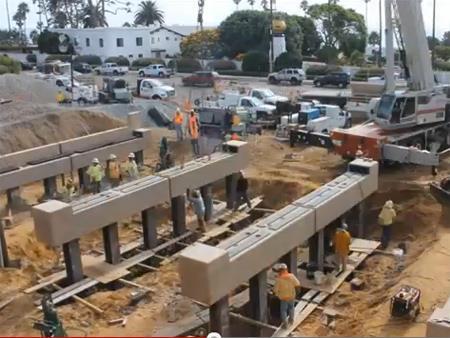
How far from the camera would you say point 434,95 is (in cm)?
1908

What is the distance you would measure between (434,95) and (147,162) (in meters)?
10.9

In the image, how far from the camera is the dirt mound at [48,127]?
2402 centimetres

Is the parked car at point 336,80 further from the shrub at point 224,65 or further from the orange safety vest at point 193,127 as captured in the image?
the orange safety vest at point 193,127

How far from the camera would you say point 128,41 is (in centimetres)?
7162

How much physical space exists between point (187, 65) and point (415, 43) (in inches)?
1662

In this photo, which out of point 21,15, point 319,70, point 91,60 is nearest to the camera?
point 319,70

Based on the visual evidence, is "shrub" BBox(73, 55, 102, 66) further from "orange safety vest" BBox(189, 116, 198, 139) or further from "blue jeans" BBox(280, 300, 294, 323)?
"blue jeans" BBox(280, 300, 294, 323)

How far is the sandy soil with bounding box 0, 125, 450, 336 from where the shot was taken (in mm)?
10844

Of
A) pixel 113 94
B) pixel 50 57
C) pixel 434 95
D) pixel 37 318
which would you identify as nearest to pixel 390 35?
pixel 434 95

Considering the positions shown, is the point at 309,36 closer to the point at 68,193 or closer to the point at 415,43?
the point at 415,43

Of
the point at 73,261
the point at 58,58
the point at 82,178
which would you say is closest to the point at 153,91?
the point at 82,178

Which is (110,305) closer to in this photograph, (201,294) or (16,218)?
(201,294)

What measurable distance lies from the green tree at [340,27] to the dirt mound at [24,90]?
34.1 metres

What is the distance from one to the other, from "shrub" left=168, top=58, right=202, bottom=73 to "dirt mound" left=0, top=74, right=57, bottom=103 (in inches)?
919
